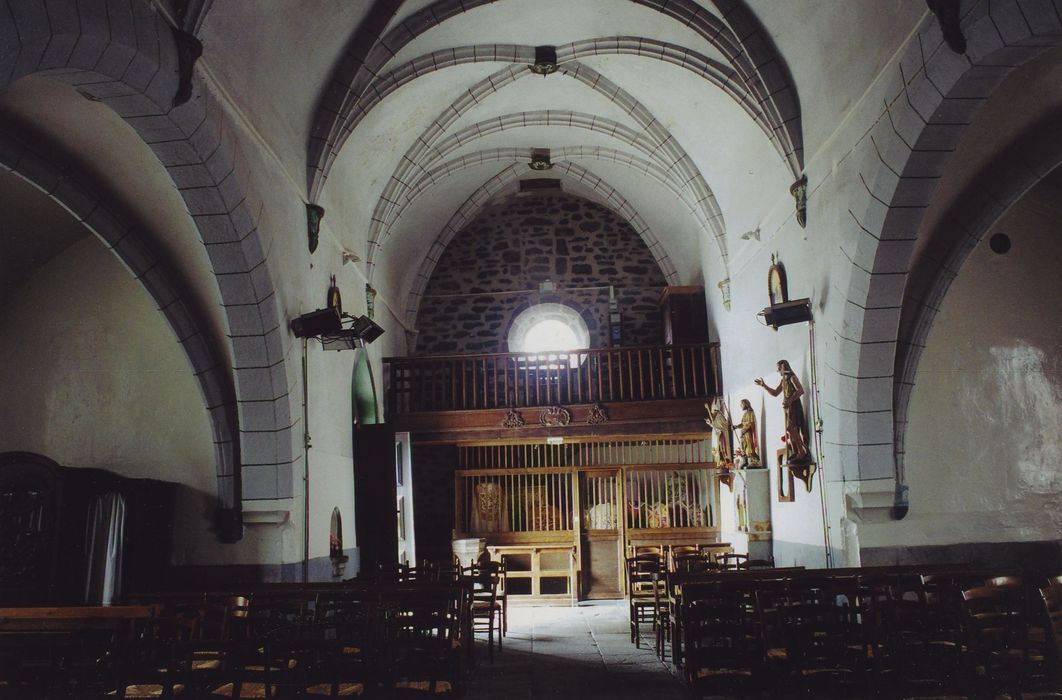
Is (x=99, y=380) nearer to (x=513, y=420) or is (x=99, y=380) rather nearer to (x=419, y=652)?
(x=419, y=652)

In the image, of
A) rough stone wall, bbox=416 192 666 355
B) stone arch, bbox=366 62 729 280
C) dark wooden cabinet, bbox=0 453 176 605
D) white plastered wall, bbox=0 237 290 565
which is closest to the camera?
dark wooden cabinet, bbox=0 453 176 605

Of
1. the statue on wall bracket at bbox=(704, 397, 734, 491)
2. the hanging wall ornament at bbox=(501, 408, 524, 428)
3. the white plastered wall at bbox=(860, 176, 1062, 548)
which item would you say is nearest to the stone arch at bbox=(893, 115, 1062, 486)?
the white plastered wall at bbox=(860, 176, 1062, 548)

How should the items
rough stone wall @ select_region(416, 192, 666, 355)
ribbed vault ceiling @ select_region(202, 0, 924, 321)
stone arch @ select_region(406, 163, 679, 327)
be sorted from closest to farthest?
ribbed vault ceiling @ select_region(202, 0, 924, 321) → stone arch @ select_region(406, 163, 679, 327) → rough stone wall @ select_region(416, 192, 666, 355)

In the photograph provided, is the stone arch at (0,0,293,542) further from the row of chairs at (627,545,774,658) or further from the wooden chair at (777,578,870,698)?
the wooden chair at (777,578,870,698)

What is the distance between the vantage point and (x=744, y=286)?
1070 cm

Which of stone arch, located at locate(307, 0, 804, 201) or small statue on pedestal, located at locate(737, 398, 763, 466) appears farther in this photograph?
small statue on pedestal, located at locate(737, 398, 763, 466)

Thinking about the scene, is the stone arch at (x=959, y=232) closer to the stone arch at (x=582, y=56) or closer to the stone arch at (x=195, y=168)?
the stone arch at (x=582, y=56)

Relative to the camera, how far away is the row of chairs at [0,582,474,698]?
183 inches

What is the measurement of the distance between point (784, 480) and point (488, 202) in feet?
23.5

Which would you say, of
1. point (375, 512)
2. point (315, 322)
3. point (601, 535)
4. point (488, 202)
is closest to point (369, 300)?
point (375, 512)

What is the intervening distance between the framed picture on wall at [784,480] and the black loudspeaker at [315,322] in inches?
173

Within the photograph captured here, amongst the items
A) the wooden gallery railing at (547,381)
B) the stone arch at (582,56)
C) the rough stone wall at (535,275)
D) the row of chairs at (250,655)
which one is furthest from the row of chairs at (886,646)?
the rough stone wall at (535,275)

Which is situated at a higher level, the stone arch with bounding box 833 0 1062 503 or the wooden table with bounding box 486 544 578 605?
the stone arch with bounding box 833 0 1062 503

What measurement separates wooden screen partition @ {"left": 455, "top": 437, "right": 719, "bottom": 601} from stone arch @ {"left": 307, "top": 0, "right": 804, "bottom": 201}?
533 cm
